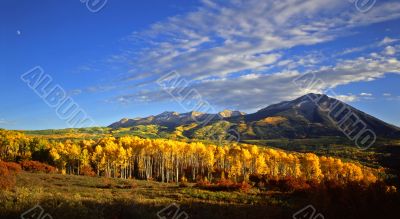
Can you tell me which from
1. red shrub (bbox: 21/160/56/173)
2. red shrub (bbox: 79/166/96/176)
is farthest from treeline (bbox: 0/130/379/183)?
red shrub (bbox: 21/160/56/173)

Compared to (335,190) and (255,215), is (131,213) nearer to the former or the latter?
(255,215)

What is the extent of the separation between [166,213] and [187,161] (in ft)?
401

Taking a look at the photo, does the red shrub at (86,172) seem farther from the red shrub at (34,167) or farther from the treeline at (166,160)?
the red shrub at (34,167)

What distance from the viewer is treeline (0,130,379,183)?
11456 centimetres

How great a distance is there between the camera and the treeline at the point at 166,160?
4510 inches

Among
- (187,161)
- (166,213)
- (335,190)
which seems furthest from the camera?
(187,161)

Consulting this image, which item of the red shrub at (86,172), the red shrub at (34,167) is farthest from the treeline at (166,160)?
the red shrub at (34,167)

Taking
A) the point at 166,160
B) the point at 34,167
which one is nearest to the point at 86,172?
the point at 34,167

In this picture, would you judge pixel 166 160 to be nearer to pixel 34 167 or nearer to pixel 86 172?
pixel 86 172

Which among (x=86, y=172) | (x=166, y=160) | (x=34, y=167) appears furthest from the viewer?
(x=166, y=160)

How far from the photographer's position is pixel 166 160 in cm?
12131

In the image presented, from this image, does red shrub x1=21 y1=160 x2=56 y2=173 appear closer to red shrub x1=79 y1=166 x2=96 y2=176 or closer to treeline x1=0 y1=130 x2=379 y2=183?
red shrub x1=79 y1=166 x2=96 y2=176

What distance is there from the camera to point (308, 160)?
11975cm

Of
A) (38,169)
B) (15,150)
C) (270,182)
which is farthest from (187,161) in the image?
(270,182)
